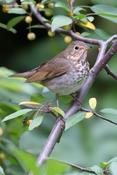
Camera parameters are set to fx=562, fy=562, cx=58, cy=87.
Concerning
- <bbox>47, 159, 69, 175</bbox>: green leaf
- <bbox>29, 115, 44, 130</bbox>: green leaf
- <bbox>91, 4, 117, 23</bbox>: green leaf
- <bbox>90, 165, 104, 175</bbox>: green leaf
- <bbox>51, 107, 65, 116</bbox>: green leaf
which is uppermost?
<bbox>47, 159, 69, 175</bbox>: green leaf

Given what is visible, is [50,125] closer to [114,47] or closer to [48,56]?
[48,56]

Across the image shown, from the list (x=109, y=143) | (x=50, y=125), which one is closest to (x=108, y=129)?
(x=109, y=143)

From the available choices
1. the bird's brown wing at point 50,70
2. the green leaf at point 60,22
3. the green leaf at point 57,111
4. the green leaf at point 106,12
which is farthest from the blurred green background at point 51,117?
the green leaf at point 57,111

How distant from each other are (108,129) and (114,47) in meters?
2.19

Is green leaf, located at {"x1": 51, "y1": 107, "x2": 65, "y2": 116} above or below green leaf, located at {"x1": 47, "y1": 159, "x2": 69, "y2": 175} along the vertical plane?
below

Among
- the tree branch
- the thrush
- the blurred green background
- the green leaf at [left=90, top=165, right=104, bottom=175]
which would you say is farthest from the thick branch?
the thrush

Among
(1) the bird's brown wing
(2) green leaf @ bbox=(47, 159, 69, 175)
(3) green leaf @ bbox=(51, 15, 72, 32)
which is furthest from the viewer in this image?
(1) the bird's brown wing

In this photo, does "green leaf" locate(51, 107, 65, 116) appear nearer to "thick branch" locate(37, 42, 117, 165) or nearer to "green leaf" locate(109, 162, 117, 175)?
"thick branch" locate(37, 42, 117, 165)

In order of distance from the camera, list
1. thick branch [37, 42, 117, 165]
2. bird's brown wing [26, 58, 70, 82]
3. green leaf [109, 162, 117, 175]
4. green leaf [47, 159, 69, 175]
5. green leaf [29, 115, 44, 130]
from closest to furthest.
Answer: green leaf [47, 159, 69, 175]
green leaf [109, 162, 117, 175]
thick branch [37, 42, 117, 165]
green leaf [29, 115, 44, 130]
bird's brown wing [26, 58, 70, 82]

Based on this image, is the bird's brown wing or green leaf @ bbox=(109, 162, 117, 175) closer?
green leaf @ bbox=(109, 162, 117, 175)

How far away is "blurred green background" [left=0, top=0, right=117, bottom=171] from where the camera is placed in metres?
2.63

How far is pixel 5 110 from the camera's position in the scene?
2.16 metres

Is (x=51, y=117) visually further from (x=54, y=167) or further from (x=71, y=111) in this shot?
(x=54, y=167)

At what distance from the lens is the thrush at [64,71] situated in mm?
2592
